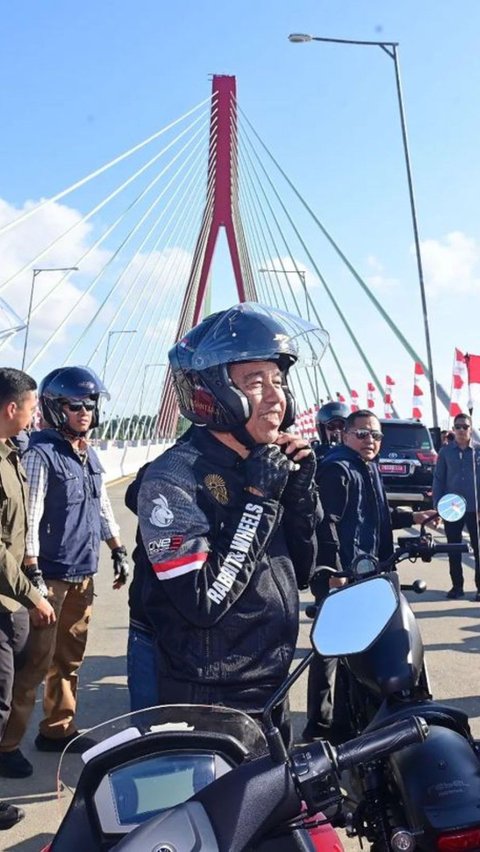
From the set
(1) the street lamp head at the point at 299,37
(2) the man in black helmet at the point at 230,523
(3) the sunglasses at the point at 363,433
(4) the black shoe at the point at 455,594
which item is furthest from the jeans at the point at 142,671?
(1) the street lamp head at the point at 299,37

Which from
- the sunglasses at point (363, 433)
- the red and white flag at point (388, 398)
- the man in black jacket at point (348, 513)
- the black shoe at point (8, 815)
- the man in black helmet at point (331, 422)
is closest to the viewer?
the black shoe at point (8, 815)

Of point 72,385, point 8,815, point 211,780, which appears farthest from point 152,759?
point 72,385

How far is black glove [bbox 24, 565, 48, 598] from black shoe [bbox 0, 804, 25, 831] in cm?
96

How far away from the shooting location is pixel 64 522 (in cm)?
465

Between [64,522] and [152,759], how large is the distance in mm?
3366

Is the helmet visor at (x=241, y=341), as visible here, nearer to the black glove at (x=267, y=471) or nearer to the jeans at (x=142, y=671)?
the black glove at (x=267, y=471)

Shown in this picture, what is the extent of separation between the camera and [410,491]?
14.6 metres

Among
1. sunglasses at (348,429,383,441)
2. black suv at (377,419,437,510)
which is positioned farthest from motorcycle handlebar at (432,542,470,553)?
black suv at (377,419,437,510)

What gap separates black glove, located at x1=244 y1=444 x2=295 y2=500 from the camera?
209 cm

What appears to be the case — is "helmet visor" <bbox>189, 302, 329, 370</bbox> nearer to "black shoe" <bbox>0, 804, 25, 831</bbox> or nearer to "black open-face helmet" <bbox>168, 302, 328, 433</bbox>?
"black open-face helmet" <bbox>168, 302, 328, 433</bbox>

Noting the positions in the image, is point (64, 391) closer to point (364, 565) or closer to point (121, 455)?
point (364, 565)

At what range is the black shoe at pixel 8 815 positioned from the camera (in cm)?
359

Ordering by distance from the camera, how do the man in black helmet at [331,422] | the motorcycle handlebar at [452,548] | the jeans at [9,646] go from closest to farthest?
the motorcycle handlebar at [452,548]
the jeans at [9,646]
the man in black helmet at [331,422]

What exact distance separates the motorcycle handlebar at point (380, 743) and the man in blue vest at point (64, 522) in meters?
3.38
